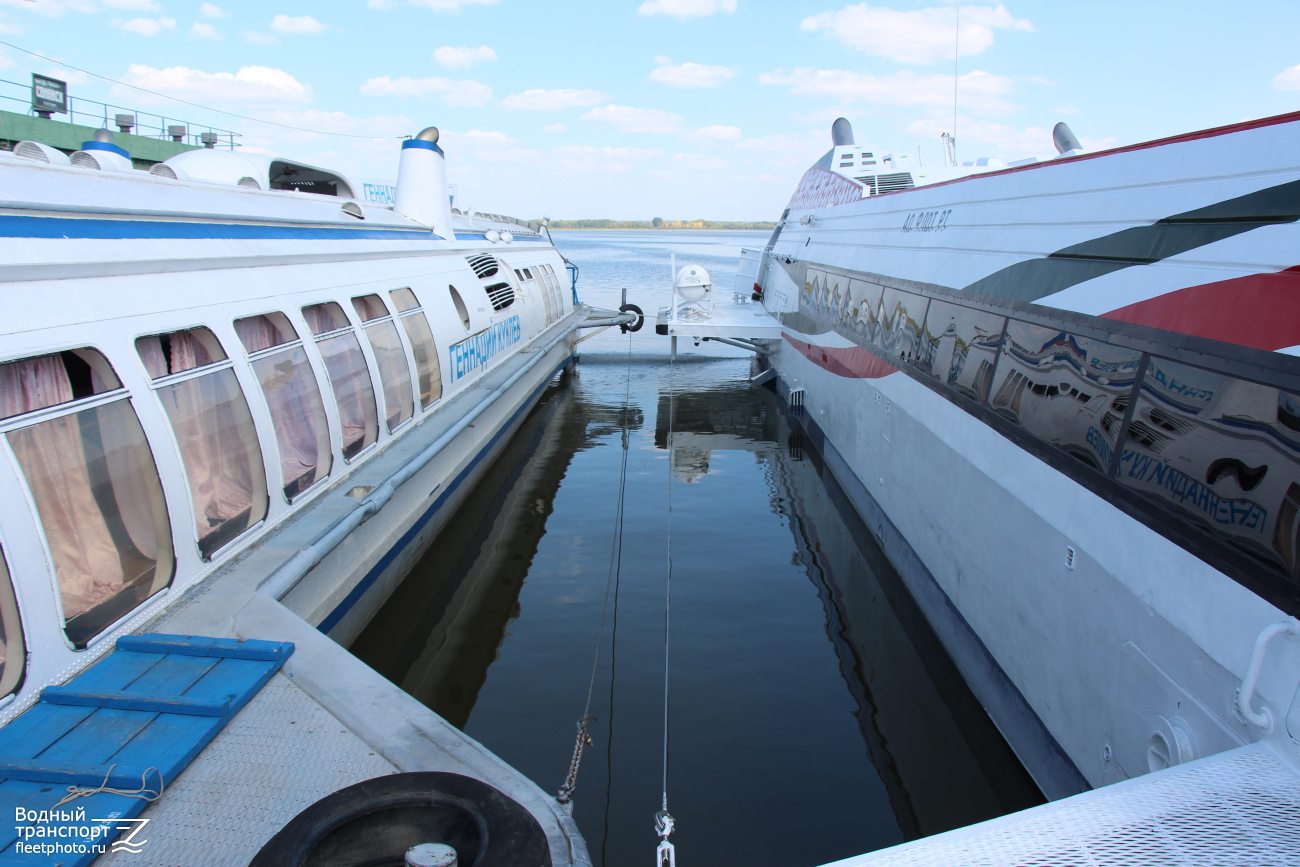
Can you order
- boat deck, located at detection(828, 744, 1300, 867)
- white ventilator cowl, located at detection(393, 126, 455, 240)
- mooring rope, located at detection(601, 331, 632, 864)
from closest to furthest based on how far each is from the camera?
boat deck, located at detection(828, 744, 1300, 867)
mooring rope, located at detection(601, 331, 632, 864)
white ventilator cowl, located at detection(393, 126, 455, 240)

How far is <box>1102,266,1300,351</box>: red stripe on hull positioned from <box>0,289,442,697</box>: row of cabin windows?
17.6ft

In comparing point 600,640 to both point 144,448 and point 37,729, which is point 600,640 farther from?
point 37,729

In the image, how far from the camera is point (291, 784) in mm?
2799

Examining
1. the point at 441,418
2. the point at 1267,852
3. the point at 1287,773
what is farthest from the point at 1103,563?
the point at 441,418

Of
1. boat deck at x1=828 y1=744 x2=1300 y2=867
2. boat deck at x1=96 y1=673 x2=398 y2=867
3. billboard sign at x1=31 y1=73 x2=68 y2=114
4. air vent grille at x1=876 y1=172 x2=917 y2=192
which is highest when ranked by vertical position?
billboard sign at x1=31 y1=73 x2=68 y2=114

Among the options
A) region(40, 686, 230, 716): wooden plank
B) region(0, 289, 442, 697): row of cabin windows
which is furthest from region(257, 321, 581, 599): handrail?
region(40, 686, 230, 716): wooden plank

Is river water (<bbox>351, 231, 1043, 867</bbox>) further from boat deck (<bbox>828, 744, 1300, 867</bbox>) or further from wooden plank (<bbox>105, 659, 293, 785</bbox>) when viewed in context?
boat deck (<bbox>828, 744, 1300, 867</bbox>)

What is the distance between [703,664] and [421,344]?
506 cm

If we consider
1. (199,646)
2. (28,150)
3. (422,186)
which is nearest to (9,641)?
(199,646)

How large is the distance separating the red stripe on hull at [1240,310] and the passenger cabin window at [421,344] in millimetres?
7024

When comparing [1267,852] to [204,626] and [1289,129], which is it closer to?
[1289,129]

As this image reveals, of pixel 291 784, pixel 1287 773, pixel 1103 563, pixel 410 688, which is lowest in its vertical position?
pixel 410 688

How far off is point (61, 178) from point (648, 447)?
8489 mm

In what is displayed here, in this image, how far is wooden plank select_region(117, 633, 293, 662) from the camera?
3596 millimetres
